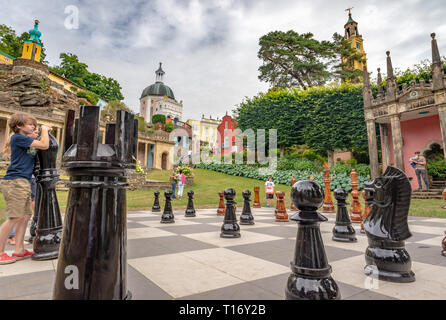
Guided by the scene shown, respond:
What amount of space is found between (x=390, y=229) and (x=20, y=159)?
3.46m

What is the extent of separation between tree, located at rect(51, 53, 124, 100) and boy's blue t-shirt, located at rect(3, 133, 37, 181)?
4037 cm

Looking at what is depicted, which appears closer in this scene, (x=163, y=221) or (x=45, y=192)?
(x=45, y=192)

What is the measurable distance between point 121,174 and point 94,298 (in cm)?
54

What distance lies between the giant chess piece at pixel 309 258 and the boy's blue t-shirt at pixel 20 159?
257 cm

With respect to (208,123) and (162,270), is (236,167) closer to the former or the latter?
(162,270)

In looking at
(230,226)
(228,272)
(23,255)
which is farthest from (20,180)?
(230,226)

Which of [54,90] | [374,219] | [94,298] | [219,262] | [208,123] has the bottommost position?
[219,262]

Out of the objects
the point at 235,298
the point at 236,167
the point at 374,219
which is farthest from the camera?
the point at 236,167

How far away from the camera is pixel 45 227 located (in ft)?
7.68

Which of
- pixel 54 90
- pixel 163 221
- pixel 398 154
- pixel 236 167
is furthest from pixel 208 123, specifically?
pixel 163 221

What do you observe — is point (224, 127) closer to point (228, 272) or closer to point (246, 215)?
point (246, 215)

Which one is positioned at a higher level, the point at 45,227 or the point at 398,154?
the point at 398,154

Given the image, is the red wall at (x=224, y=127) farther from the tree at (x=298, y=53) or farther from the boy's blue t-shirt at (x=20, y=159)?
the boy's blue t-shirt at (x=20, y=159)

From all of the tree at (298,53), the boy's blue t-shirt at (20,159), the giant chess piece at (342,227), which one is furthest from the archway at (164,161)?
the giant chess piece at (342,227)
